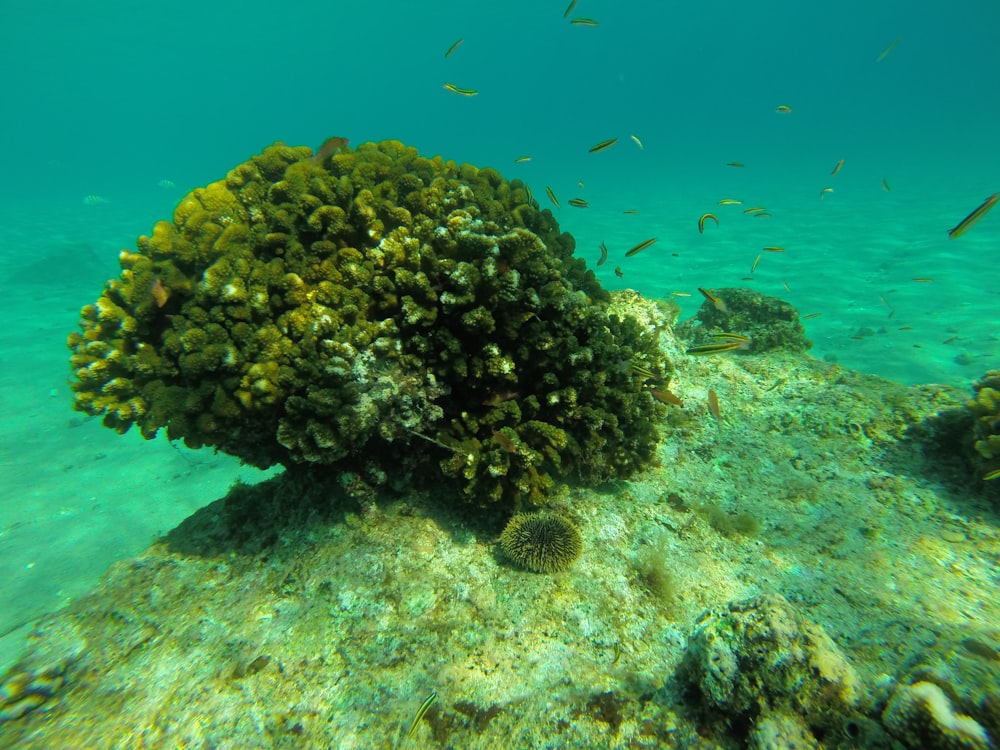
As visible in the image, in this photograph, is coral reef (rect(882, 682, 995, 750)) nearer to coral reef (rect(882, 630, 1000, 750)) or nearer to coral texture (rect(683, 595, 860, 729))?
coral reef (rect(882, 630, 1000, 750))

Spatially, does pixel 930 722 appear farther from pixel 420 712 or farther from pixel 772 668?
pixel 420 712

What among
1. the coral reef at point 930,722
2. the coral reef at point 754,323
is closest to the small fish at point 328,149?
the coral reef at point 930,722

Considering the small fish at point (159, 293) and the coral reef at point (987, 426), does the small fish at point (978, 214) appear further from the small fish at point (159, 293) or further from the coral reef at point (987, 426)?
the small fish at point (159, 293)

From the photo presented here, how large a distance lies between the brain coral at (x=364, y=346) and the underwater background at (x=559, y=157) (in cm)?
267

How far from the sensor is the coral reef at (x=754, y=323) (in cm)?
Answer: 930

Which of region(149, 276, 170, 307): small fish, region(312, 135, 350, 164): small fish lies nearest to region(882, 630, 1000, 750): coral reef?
region(149, 276, 170, 307): small fish

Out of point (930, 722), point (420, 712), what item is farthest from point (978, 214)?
point (420, 712)

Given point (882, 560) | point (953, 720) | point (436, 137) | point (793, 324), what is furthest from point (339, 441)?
point (436, 137)

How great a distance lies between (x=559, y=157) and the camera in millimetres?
87875

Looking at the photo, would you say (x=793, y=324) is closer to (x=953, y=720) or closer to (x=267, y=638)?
(x=953, y=720)

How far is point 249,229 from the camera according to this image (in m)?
4.62

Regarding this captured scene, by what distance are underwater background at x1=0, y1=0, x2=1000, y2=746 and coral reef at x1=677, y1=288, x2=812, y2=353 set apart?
10.5 feet

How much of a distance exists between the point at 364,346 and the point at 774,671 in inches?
150

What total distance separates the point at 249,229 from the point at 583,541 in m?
4.76
